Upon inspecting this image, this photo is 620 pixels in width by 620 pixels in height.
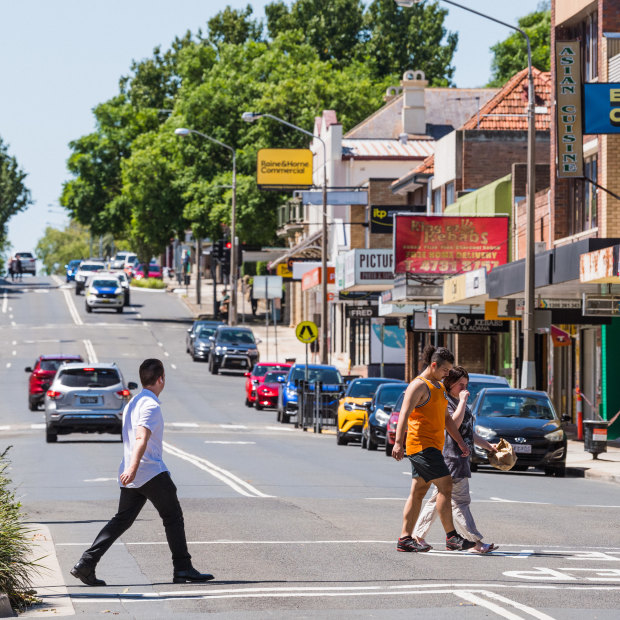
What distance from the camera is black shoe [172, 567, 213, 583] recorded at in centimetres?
1091

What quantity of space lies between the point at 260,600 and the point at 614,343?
25693 millimetres

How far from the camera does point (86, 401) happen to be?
30.0 metres

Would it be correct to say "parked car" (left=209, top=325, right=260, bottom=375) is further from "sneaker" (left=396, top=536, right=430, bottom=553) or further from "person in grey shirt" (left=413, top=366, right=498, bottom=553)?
"sneaker" (left=396, top=536, right=430, bottom=553)

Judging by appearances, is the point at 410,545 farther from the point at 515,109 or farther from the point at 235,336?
the point at 235,336

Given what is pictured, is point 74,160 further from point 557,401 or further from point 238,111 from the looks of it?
point 557,401

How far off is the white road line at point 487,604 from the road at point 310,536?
13 mm

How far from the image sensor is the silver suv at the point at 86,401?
2988 cm

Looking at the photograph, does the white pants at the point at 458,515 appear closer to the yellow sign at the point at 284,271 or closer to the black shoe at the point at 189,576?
the black shoe at the point at 189,576

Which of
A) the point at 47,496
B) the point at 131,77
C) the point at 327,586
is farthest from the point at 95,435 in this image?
the point at 131,77

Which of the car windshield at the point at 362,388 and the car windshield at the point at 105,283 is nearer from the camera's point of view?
the car windshield at the point at 362,388

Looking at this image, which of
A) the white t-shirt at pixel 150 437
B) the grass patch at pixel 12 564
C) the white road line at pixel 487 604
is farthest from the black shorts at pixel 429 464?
the grass patch at pixel 12 564

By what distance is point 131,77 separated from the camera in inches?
4343

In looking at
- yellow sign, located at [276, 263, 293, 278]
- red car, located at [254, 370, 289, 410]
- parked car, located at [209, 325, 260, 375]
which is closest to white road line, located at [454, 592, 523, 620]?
red car, located at [254, 370, 289, 410]

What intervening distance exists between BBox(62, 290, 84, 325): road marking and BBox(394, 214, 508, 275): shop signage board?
38.8 m
